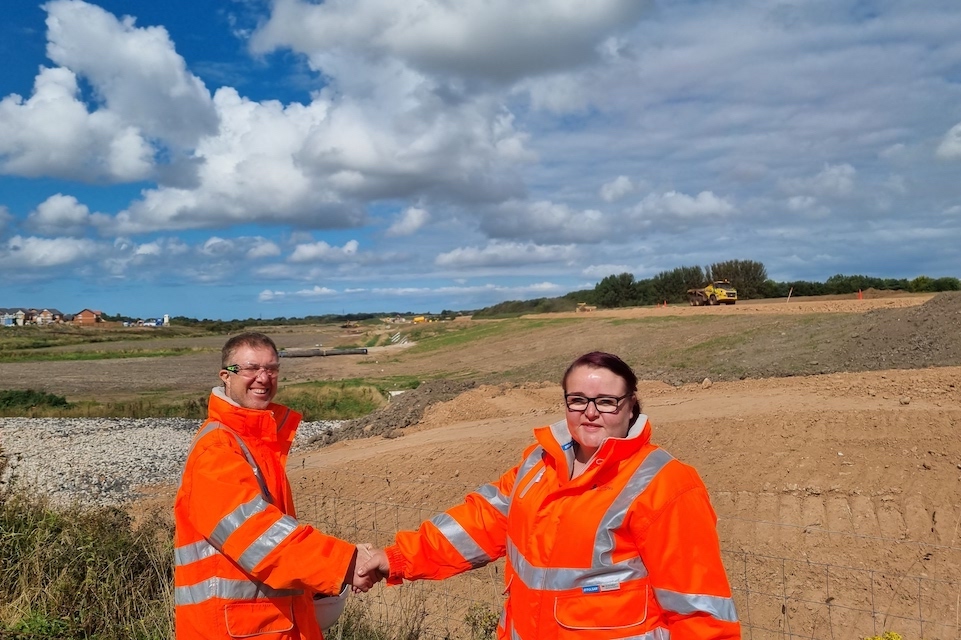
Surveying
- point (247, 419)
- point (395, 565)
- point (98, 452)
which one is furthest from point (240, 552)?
point (98, 452)

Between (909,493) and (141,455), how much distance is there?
16.0 metres

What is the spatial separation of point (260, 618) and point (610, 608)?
4.45 feet

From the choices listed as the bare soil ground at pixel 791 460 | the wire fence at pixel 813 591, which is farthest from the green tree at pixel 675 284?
the wire fence at pixel 813 591

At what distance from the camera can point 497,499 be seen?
10.9 ft

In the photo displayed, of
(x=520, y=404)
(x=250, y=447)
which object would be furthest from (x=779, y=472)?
(x=520, y=404)

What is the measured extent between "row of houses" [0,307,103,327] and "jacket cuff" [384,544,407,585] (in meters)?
166

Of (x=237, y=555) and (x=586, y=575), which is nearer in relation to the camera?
(x=586, y=575)

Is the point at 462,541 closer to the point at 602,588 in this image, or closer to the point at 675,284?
the point at 602,588

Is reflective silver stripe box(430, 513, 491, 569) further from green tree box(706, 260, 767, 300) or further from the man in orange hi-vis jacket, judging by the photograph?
green tree box(706, 260, 767, 300)

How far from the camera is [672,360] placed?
82.6 feet

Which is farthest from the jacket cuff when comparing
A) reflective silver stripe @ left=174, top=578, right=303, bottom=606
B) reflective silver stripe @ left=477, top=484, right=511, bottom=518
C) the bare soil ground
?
the bare soil ground

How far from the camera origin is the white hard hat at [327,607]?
344 centimetres

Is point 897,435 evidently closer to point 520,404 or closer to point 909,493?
point 909,493

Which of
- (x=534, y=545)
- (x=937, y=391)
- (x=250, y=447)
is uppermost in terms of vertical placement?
(x=250, y=447)
